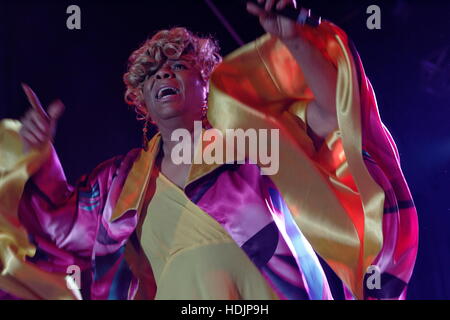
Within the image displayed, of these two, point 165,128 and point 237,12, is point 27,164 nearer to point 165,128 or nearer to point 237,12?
point 165,128

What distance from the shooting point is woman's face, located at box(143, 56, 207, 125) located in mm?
1769

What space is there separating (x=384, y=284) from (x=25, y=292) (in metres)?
0.93

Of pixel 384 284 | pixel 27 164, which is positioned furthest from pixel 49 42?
pixel 384 284

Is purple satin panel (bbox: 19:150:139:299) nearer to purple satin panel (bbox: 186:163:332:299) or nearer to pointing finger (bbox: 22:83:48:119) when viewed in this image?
pointing finger (bbox: 22:83:48:119)

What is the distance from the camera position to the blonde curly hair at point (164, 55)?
1.81m

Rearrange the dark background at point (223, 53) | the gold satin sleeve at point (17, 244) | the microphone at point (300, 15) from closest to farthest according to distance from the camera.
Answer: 1. the microphone at point (300, 15)
2. the gold satin sleeve at point (17, 244)
3. the dark background at point (223, 53)

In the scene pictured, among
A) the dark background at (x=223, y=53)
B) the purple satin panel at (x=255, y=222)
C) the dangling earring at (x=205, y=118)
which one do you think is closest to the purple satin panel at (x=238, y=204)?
the purple satin panel at (x=255, y=222)

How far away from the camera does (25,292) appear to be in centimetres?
175

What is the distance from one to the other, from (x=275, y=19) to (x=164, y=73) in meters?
0.35

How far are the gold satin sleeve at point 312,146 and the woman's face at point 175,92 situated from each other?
68mm

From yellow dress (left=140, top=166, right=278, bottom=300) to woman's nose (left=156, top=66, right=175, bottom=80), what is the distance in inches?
11.6

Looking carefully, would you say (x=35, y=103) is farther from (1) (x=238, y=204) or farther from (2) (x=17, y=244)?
(1) (x=238, y=204)

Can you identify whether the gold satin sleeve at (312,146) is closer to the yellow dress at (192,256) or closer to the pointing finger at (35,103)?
the yellow dress at (192,256)
